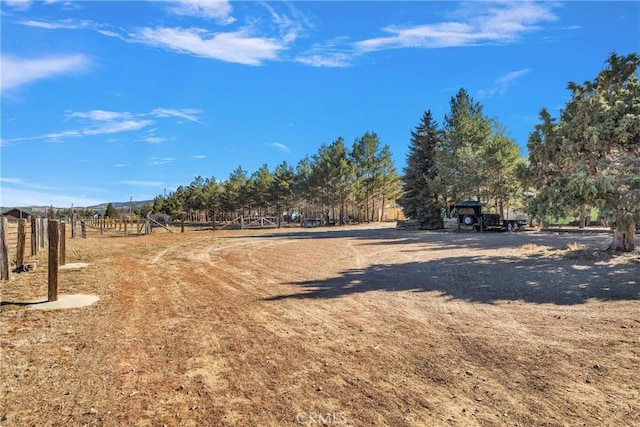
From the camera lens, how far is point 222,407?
325cm

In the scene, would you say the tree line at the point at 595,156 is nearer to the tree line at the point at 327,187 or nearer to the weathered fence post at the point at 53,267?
the weathered fence post at the point at 53,267

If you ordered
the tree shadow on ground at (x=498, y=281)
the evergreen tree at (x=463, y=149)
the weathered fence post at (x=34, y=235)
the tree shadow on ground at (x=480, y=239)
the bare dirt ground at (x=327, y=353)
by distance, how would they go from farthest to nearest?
the evergreen tree at (x=463, y=149), the tree shadow on ground at (x=480, y=239), the weathered fence post at (x=34, y=235), the tree shadow on ground at (x=498, y=281), the bare dirt ground at (x=327, y=353)

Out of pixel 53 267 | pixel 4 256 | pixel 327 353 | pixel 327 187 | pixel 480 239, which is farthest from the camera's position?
pixel 327 187

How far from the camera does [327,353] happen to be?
14.7 ft

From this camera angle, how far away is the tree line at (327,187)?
45844 millimetres

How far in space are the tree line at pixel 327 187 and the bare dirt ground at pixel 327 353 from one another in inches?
1110

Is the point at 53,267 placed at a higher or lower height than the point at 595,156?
lower

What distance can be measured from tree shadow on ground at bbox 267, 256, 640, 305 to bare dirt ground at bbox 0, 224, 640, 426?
0.09m

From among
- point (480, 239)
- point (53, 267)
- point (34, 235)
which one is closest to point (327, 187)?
point (480, 239)

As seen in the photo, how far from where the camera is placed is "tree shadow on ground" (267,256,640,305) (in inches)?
292

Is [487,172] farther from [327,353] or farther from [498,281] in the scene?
[327,353]

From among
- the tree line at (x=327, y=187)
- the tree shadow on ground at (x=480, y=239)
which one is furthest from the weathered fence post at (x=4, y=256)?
the tree line at (x=327, y=187)

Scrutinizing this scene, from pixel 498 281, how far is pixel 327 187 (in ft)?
125

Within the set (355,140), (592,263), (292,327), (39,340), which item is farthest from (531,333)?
(355,140)
